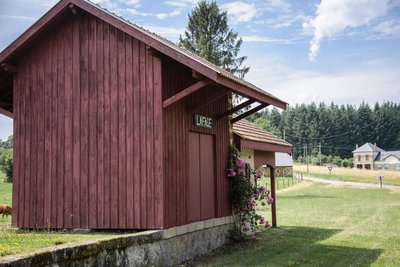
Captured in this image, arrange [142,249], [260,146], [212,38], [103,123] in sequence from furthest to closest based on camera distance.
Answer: [212,38], [260,146], [103,123], [142,249]

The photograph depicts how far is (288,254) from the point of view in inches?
419

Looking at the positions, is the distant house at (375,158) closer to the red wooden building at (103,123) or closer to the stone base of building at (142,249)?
the stone base of building at (142,249)

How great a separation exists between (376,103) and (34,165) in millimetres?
124676

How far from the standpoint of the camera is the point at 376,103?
407ft

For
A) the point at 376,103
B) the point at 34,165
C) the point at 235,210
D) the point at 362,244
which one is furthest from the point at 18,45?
the point at 376,103

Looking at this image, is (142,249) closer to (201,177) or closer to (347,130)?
(201,177)

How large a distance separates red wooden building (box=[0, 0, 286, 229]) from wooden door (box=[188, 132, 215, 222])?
5cm

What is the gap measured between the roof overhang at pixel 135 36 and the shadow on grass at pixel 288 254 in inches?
135

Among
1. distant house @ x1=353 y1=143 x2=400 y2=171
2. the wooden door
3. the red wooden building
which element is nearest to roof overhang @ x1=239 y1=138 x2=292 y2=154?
the wooden door

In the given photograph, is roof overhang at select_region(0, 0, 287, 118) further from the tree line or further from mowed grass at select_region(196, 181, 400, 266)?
the tree line

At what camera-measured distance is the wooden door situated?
10295 mm

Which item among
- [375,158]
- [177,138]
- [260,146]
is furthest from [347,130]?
[177,138]

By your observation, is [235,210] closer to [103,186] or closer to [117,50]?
[103,186]

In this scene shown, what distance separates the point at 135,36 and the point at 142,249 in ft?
12.9
